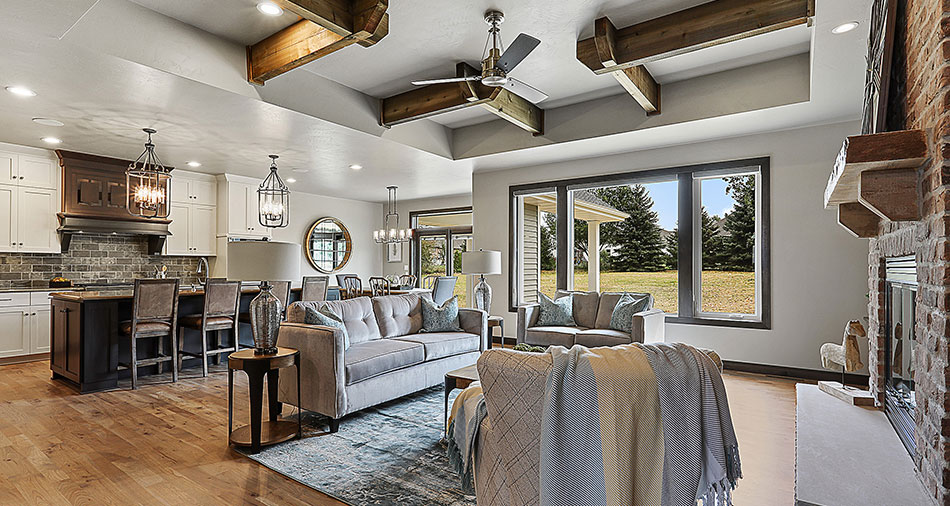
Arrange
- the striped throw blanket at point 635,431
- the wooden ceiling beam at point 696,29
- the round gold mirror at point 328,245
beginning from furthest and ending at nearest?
the round gold mirror at point 328,245 → the wooden ceiling beam at point 696,29 → the striped throw blanket at point 635,431

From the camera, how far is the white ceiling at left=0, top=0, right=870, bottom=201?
130 inches

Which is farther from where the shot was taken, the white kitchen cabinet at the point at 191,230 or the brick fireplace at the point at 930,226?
the white kitchen cabinet at the point at 191,230

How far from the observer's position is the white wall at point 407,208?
966cm

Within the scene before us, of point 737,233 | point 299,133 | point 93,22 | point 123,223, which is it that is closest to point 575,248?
point 737,233

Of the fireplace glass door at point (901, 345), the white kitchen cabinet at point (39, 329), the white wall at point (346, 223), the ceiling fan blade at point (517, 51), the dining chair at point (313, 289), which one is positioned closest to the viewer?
the fireplace glass door at point (901, 345)

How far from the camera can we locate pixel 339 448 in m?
3.09

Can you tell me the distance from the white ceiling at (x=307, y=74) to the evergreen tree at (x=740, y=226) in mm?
615

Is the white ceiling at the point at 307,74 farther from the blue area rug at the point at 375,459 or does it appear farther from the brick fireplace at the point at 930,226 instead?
the blue area rug at the point at 375,459

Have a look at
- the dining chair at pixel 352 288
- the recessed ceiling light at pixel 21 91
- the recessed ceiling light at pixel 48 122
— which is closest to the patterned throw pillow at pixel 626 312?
the dining chair at pixel 352 288

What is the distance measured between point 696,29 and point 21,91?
5.06m

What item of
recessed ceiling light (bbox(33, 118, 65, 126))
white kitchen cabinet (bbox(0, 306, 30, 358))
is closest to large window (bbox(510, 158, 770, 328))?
recessed ceiling light (bbox(33, 118, 65, 126))

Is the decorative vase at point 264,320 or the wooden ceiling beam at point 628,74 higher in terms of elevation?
the wooden ceiling beam at point 628,74

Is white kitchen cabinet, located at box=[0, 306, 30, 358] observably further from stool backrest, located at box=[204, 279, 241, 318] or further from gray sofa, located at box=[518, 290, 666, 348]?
gray sofa, located at box=[518, 290, 666, 348]

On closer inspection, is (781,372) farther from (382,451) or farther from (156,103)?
(156,103)
